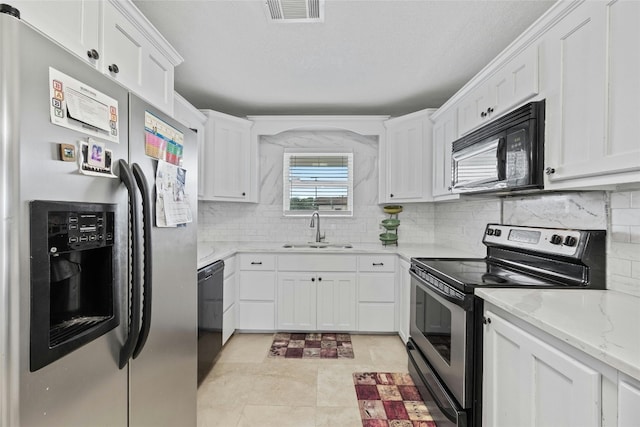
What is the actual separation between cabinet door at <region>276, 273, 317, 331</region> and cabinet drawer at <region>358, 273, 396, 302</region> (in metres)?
0.48

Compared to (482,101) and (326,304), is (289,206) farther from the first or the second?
(482,101)

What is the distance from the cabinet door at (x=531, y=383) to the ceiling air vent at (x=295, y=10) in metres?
1.80

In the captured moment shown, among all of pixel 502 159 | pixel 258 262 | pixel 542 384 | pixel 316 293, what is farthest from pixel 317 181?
pixel 542 384

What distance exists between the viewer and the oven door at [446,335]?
58.2 inches

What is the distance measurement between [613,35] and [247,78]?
234 centimetres

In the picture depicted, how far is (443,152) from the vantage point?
2867mm

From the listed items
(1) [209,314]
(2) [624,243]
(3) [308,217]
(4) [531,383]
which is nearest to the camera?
(4) [531,383]

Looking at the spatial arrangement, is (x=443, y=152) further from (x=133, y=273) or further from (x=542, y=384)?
(x=133, y=273)

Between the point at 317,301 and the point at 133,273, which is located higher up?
the point at 133,273

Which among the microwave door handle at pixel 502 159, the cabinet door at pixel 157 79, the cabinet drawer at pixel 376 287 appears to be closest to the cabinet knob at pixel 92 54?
the cabinet door at pixel 157 79

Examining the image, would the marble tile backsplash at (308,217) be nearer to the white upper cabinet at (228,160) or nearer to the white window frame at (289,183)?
the white window frame at (289,183)

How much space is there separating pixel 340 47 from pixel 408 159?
4.80 ft

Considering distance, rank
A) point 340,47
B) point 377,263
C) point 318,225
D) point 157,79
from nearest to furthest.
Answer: point 157,79
point 340,47
point 377,263
point 318,225

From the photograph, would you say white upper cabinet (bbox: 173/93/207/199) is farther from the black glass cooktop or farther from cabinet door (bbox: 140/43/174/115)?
the black glass cooktop
